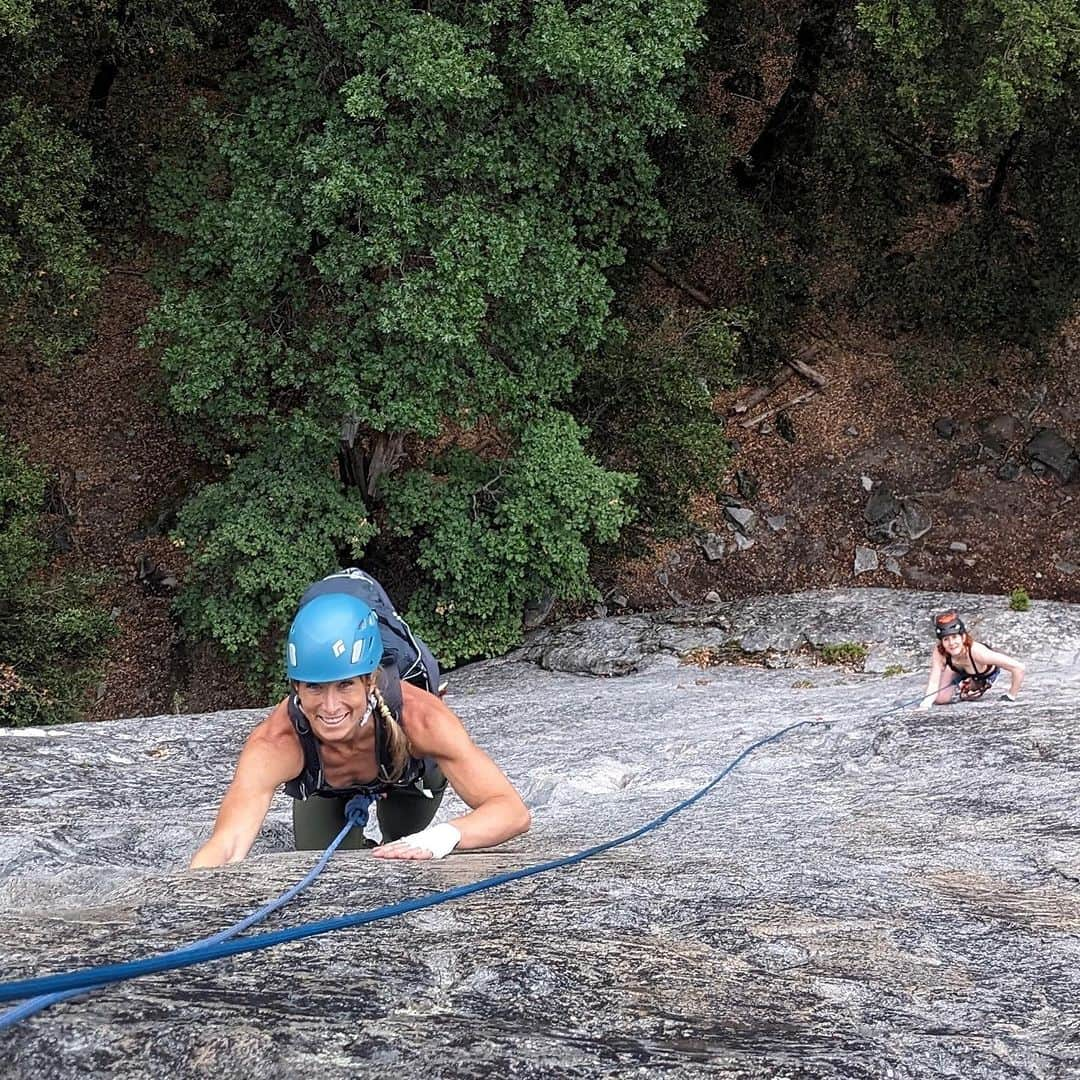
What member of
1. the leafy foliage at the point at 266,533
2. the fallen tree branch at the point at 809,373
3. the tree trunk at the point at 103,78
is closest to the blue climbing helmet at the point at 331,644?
the leafy foliage at the point at 266,533

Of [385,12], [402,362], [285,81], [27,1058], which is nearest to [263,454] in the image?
[402,362]

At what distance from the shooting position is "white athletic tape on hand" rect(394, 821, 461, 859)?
12.7ft

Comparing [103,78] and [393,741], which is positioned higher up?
[103,78]

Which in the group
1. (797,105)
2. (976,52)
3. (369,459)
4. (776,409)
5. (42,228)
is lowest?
(776,409)

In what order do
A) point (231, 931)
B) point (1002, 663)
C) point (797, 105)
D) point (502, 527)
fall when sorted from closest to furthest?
point (231, 931) → point (1002, 663) → point (502, 527) → point (797, 105)

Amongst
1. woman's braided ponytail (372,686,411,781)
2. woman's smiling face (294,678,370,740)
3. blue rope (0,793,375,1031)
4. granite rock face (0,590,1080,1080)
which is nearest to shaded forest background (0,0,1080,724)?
granite rock face (0,590,1080,1080)

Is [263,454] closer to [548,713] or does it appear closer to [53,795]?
[548,713]

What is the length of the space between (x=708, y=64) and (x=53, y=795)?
52.3ft

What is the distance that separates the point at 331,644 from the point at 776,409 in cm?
1872

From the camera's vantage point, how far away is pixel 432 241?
42.8ft

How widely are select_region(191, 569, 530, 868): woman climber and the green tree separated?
8.99m

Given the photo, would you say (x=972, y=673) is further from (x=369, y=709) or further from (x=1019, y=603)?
(x=369, y=709)

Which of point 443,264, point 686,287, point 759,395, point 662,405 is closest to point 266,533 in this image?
point 443,264

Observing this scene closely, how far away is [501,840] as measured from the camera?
4043 millimetres
